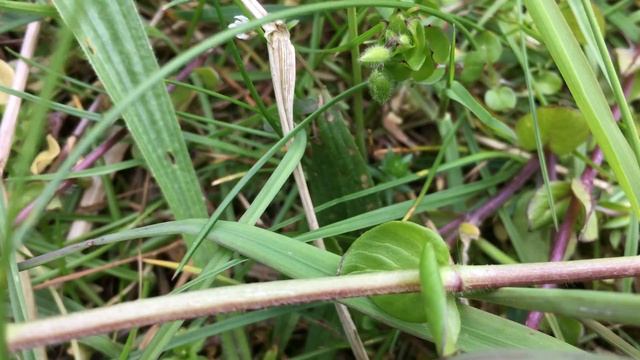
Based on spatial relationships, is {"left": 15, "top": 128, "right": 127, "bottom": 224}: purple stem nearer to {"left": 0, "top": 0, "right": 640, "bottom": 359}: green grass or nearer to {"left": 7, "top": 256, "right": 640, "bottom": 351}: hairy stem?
{"left": 0, "top": 0, "right": 640, "bottom": 359}: green grass

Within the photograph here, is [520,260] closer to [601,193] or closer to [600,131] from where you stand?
[601,193]

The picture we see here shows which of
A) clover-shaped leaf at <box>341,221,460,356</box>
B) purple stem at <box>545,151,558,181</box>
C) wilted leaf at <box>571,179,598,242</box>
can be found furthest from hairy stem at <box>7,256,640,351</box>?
purple stem at <box>545,151,558,181</box>

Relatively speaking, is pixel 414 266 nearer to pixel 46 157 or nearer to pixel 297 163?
pixel 297 163

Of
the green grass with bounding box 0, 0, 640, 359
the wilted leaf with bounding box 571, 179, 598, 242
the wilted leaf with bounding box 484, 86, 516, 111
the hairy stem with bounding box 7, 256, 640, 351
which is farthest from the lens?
the wilted leaf with bounding box 484, 86, 516, 111

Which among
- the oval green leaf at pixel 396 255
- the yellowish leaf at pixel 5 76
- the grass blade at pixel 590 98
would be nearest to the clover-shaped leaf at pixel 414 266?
the oval green leaf at pixel 396 255

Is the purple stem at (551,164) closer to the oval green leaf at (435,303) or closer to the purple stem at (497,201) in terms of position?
the purple stem at (497,201)
